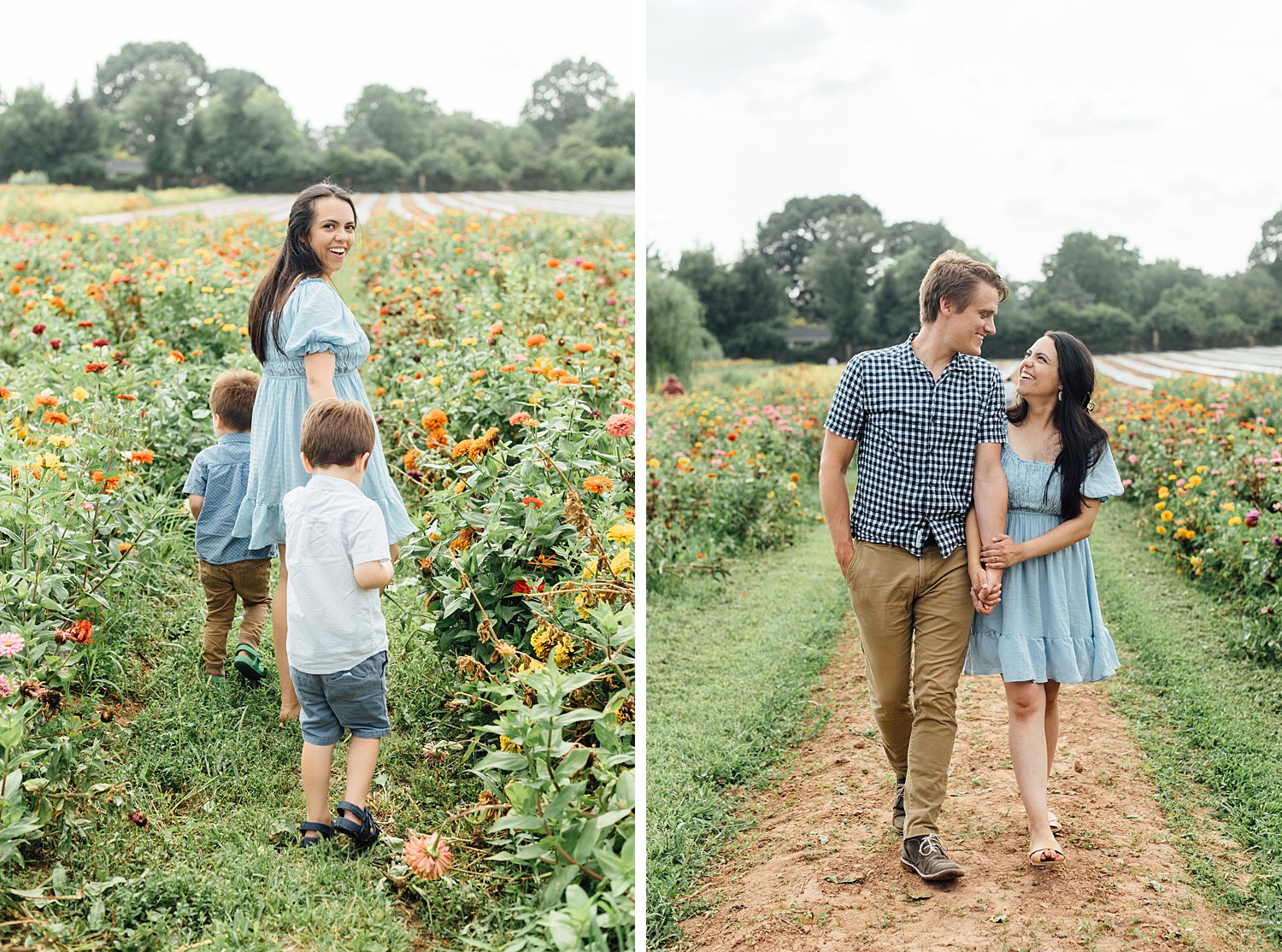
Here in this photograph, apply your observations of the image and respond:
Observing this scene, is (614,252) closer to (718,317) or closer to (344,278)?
(344,278)

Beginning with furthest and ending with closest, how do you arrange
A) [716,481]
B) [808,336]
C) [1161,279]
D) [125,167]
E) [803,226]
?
[803,226] < [125,167] < [808,336] < [1161,279] < [716,481]

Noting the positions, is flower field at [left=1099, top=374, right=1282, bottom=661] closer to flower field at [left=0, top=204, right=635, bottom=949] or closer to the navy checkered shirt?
the navy checkered shirt

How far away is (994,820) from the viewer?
9.69 feet

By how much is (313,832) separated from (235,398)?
1504 mm

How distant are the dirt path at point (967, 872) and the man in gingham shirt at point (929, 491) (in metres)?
0.19

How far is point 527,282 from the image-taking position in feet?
23.0

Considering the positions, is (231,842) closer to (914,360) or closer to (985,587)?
(985,587)

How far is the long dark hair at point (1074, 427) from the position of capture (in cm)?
268

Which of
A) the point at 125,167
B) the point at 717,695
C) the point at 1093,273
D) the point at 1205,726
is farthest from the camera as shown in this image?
the point at 125,167

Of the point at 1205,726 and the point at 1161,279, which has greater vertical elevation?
the point at 1161,279

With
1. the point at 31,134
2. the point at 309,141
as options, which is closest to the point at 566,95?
the point at 309,141

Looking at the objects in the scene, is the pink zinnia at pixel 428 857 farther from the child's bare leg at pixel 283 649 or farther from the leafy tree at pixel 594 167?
the leafy tree at pixel 594 167

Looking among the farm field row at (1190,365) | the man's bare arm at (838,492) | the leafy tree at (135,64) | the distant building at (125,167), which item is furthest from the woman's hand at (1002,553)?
the leafy tree at (135,64)

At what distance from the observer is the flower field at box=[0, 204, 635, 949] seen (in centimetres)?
210
